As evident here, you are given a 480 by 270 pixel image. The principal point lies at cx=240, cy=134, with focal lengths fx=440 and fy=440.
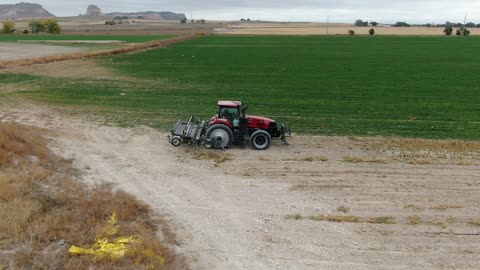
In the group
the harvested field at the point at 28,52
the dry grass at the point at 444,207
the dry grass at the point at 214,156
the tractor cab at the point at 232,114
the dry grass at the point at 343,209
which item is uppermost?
the harvested field at the point at 28,52

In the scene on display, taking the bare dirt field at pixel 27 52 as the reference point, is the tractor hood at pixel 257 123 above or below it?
below

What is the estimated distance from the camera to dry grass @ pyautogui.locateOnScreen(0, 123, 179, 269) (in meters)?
8.63

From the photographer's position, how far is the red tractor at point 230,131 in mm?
16234

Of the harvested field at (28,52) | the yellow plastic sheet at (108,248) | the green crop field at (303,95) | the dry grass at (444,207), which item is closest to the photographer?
the yellow plastic sheet at (108,248)

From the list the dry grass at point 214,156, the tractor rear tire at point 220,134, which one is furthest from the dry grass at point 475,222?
the tractor rear tire at point 220,134

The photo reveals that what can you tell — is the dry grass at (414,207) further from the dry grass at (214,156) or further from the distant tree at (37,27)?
the distant tree at (37,27)

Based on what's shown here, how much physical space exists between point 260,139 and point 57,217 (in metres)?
8.22

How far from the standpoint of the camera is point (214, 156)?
15.7 metres

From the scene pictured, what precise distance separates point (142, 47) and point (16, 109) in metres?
48.2

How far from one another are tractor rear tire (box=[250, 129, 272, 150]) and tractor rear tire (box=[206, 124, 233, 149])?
2.81ft

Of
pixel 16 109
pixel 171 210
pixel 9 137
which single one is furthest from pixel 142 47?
pixel 171 210

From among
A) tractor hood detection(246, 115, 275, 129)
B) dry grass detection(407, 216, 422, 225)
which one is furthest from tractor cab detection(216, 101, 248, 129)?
dry grass detection(407, 216, 422, 225)

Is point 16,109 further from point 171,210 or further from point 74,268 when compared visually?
→ point 74,268

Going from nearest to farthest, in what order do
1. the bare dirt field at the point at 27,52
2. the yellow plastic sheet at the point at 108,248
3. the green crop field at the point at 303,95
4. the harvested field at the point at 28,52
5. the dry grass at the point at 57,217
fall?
the dry grass at the point at 57,217, the yellow plastic sheet at the point at 108,248, the green crop field at the point at 303,95, the harvested field at the point at 28,52, the bare dirt field at the point at 27,52
